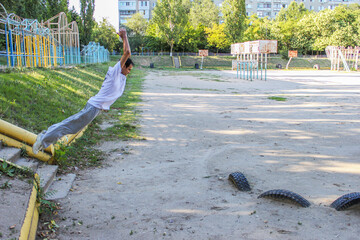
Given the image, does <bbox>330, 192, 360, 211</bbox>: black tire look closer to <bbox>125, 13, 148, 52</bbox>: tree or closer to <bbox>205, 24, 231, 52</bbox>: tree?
<bbox>205, 24, 231, 52</bbox>: tree

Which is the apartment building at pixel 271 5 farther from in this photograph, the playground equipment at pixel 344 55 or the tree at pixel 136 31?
the playground equipment at pixel 344 55

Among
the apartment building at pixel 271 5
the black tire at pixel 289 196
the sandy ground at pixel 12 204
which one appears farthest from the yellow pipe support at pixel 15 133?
the apartment building at pixel 271 5

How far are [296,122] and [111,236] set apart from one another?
8.08m

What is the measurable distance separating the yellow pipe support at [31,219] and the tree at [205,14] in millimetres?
79257

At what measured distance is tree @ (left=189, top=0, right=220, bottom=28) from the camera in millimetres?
81125

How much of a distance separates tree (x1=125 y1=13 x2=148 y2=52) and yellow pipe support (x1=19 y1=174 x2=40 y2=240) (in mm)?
69862

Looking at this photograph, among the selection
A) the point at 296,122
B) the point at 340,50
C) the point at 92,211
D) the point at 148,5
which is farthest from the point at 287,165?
the point at 148,5

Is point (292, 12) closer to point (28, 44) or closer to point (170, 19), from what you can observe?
point (170, 19)

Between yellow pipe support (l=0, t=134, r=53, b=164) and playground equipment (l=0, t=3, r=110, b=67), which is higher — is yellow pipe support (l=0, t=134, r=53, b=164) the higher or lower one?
the lower one

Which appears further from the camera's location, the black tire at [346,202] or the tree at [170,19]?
the tree at [170,19]

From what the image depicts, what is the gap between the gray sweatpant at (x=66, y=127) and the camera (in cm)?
492

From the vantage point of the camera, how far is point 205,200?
15.4 ft

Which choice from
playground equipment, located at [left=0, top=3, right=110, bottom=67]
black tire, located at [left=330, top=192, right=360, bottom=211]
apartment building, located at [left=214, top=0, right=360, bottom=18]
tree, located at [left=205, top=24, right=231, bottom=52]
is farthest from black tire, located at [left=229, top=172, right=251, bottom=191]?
apartment building, located at [left=214, top=0, right=360, bottom=18]

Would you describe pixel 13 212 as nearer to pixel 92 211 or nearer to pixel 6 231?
pixel 6 231
